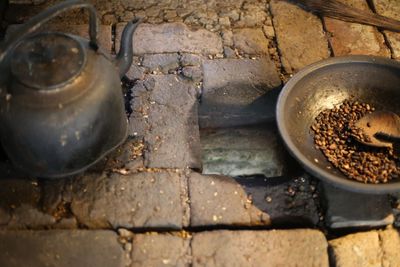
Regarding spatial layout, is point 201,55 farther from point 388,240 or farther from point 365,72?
point 388,240

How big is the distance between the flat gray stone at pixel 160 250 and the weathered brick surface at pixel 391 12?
267 cm

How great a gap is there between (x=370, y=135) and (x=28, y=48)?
2464 mm

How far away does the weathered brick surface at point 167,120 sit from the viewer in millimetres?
3330

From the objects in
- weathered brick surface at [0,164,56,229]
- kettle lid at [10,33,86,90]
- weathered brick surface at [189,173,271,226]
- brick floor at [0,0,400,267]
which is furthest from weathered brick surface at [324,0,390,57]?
weathered brick surface at [0,164,56,229]

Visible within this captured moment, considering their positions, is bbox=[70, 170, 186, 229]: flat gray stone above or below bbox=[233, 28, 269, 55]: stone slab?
below

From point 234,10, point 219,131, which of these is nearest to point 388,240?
point 219,131

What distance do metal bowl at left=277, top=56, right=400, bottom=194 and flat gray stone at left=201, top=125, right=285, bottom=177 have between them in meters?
0.38

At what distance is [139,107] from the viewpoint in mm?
3582

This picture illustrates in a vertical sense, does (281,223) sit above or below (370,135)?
below

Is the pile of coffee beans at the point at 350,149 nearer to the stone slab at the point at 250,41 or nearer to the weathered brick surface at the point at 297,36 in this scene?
the weathered brick surface at the point at 297,36

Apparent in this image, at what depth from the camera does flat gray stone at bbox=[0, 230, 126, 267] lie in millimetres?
2832

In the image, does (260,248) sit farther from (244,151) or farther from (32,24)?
(32,24)

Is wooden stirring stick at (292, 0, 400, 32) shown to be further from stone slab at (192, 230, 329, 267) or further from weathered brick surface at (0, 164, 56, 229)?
weathered brick surface at (0, 164, 56, 229)

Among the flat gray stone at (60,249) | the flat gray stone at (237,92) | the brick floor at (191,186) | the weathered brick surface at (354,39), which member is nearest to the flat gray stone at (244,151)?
the brick floor at (191,186)
